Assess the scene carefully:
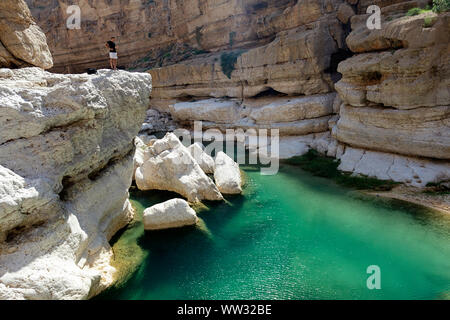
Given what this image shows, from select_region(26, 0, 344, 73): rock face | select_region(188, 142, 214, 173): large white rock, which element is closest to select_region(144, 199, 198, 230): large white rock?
select_region(188, 142, 214, 173): large white rock

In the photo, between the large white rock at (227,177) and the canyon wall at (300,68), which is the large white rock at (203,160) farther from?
the canyon wall at (300,68)

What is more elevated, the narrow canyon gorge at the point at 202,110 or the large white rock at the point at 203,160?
the narrow canyon gorge at the point at 202,110

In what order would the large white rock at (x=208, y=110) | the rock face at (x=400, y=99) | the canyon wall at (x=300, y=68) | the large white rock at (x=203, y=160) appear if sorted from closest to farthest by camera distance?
the rock face at (x=400, y=99) → the canyon wall at (x=300, y=68) → the large white rock at (x=203, y=160) → the large white rock at (x=208, y=110)

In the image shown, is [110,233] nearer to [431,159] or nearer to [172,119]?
[431,159]

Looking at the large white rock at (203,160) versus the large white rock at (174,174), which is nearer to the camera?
the large white rock at (174,174)

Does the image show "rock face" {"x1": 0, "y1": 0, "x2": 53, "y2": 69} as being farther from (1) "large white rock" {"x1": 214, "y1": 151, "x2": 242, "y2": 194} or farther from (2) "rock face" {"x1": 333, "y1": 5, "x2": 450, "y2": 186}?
(2) "rock face" {"x1": 333, "y1": 5, "x2": 450, "y2": 186}

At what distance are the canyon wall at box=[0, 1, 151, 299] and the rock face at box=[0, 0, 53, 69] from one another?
23mm

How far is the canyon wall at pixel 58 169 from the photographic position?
423cm

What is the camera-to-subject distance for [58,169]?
5160 mm

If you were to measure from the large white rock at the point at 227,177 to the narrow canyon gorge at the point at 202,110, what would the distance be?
12 centimetres

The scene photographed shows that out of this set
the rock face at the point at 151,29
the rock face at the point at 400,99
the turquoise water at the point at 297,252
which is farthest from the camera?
the rock face at the point at 151,29

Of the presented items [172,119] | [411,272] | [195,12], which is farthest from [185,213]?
[195,12]

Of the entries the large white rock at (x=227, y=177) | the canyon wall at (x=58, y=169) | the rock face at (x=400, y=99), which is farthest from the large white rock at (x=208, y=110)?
the canyon wall at (x=58, y=169)

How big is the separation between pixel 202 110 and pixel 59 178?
14.4 meters
